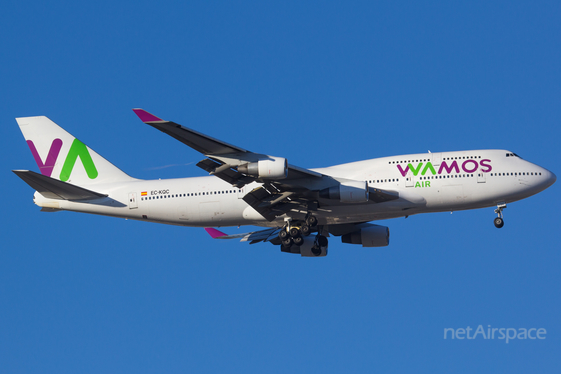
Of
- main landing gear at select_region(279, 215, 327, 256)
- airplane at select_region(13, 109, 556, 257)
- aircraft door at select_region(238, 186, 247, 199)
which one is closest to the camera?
airplane at select_region(13, 109, 556, 257)

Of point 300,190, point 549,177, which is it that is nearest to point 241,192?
point 300,190

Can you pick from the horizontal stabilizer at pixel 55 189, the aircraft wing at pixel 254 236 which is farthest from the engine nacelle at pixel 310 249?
the horizontal stabilizer at pixel 55 189

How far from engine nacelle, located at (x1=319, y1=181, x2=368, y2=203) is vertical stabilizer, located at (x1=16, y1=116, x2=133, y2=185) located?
13.0m

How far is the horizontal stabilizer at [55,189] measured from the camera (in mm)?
31047

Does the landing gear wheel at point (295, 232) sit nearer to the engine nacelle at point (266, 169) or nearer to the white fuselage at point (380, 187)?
the white fuselage at point (380, 187)

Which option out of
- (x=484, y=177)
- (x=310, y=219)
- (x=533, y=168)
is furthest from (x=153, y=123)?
(x=533, y=168)

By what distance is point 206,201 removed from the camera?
33.1m

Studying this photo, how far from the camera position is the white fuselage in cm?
3114

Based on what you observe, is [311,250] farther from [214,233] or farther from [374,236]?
[214,233]

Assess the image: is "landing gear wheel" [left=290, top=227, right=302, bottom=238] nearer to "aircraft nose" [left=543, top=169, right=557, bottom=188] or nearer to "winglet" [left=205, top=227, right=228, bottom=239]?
"winglet" [left=205, top=227, right=228, bottom=239]

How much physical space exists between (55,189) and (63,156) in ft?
13.5

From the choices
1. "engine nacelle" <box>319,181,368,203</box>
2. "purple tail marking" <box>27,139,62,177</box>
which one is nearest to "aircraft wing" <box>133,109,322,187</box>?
"engine nacelle" <box>319,181,368,203</box>

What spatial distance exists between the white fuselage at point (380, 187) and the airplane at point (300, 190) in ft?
0.17

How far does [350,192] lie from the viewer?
30062 millimetres
